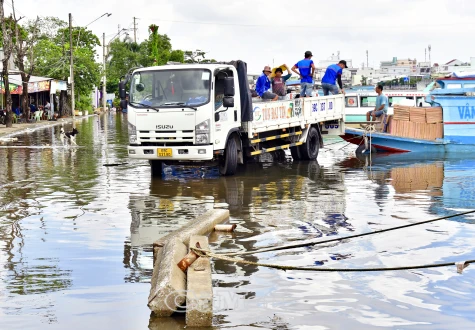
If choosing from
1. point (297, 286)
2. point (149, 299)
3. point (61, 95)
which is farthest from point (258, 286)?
point (61, 95)

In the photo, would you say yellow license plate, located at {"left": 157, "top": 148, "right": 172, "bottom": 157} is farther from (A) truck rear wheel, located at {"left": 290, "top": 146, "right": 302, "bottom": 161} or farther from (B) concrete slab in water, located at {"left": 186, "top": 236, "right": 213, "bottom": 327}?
(B) concrete slab in water, located at {"left": 186, "top": 236, "right": 213, "bottom": 327}

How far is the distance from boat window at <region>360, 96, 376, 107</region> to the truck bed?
14756 millimetres

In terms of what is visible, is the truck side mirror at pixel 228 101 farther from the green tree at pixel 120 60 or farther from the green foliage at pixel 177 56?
the green foliage at pixel 177 56

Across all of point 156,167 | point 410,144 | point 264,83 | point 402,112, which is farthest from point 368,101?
point 156,167

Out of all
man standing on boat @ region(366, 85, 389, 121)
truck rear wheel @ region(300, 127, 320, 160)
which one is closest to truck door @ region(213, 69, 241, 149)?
truck rear wheel @ region(300, 127, 320, 160)

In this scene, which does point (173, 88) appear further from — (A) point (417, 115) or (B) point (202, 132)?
(A) point (417, 115)

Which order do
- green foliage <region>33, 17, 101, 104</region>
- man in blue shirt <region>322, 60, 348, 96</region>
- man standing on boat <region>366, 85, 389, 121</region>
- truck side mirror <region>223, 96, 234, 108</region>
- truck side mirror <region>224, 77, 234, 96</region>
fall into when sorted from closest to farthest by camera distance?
truck side mirror <region>224, 77, 234, 96</region> → truck side mirror <region>223, 96, 234, 108</region> → man in blue shirt <region>322, 60, 348, 96</region> → man standing on boat <region>366, 85, 389, 121</region> → green foliage <region>33, 17, 101, 104</region>

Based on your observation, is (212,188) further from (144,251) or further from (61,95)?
(61,95)

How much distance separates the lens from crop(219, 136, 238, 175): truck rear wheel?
17344 millimetres

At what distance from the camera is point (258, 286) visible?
7457 mm

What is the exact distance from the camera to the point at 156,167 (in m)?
17.6

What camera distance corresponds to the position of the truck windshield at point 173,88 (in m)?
16.3

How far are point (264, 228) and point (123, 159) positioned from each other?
12.1 meters

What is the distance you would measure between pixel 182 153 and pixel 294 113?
4.72 metres
